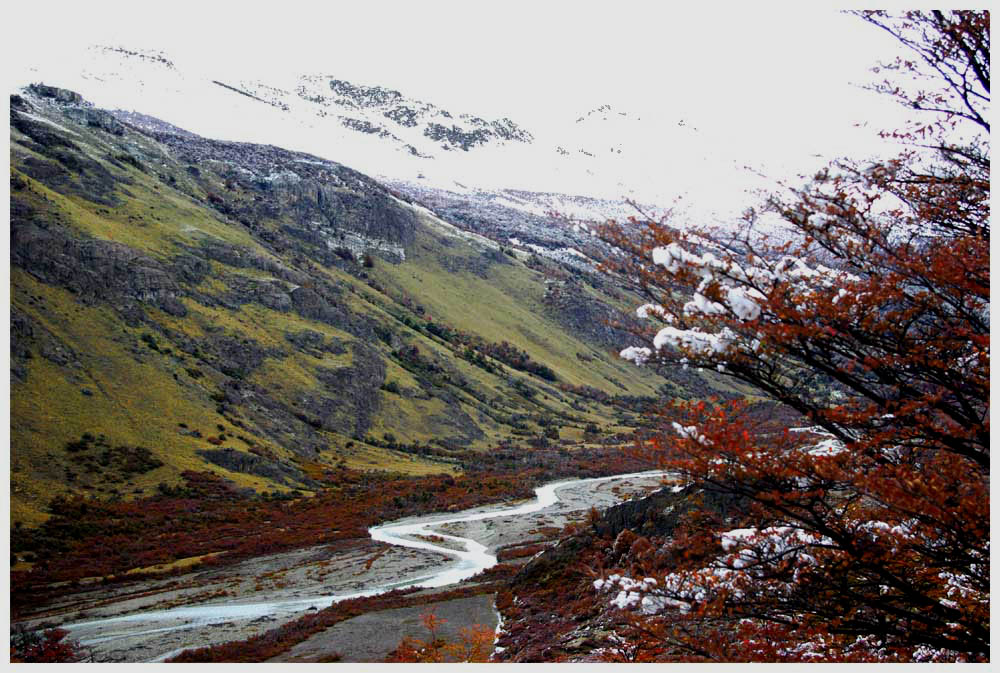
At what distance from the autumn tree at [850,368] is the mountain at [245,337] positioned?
1.91 m

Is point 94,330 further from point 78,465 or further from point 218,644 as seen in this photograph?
point 218,644

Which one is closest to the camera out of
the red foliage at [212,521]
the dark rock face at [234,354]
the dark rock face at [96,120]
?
the red foliage at [212,521]

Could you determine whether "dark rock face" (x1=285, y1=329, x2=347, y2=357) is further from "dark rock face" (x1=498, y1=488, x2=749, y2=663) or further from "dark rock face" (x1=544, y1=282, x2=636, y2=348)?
"dark rock face" (x1=544, y1=282, x2=636, y2=348)

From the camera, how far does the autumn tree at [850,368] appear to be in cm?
749

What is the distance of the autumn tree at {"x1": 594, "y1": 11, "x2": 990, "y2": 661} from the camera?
24.6 feet

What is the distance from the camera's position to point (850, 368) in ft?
25.3

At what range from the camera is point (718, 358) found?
7.64 m

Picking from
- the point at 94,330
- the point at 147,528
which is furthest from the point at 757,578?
the point at 94,330

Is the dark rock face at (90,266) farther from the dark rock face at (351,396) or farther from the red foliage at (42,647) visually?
the red foliage at (42,647)

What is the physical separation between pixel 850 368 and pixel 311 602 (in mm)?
29654

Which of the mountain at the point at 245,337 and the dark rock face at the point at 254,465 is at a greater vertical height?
the mountain at the point at 245,337

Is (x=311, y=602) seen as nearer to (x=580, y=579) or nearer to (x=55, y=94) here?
(x=580, y=579)

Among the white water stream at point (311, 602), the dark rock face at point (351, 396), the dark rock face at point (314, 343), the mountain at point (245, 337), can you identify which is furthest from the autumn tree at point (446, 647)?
the dark rock face at point (314, 343)

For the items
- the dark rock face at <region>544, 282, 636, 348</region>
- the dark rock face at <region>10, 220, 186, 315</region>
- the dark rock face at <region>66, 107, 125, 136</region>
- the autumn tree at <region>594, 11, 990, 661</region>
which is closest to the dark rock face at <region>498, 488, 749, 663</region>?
the autumn tree at <region>594, 11, 990, 661</region>
